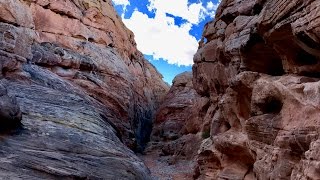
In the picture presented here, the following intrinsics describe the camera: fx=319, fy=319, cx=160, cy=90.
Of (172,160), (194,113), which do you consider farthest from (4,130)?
(194,113)

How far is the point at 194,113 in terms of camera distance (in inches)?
1879

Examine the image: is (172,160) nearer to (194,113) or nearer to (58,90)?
(194,113)

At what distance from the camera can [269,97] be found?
17797 millimetres

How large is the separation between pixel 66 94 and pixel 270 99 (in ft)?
50.2

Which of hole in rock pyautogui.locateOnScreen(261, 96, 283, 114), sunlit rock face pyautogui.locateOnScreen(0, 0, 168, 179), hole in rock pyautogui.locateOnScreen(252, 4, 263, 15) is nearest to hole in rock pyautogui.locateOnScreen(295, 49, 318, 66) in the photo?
hole in rock pyautogui.locateOnScreen(261, 96, 283, 114)

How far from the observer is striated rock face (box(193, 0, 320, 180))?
1389cm

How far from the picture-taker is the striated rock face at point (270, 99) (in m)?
13.9

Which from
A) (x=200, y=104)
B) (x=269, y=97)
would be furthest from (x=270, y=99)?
(x=200, y=104)

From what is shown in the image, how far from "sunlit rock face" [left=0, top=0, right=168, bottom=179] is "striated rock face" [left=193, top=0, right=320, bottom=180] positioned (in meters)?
7.14

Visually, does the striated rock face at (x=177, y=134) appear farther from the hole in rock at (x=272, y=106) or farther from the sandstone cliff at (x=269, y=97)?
the hole in rock at (x=272, y=106)

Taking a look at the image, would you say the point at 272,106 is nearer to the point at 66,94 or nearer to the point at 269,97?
the point at 269,97

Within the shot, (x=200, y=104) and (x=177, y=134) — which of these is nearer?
(x=200, y=104)

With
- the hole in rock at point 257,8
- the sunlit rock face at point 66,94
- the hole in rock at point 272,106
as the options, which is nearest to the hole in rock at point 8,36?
the sunlit rock face at point 66,94

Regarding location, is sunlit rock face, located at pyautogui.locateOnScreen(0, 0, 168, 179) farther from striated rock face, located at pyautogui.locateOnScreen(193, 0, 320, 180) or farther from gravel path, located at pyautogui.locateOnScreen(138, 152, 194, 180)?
striated rock face, located at pyautogui.locateOnScreen(193, 0, 320, 180)
